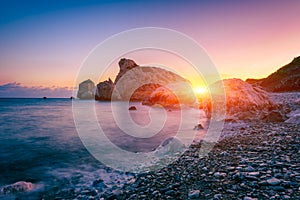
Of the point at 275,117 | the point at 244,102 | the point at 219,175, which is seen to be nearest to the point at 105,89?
the point at 244,102

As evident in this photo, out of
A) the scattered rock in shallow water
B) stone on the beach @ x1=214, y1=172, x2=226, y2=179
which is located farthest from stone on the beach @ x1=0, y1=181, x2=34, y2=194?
the scattered rock in shallow water

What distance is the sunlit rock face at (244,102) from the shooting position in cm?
1747

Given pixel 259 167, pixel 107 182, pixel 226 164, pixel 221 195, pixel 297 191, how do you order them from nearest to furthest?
pixel 297 191 < pixel 221 195 < pixel 259 167 < pixel 226 164 < pixel 107 182

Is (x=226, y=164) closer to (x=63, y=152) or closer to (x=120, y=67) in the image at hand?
(x=63, y=152)

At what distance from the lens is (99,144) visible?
1384 cm

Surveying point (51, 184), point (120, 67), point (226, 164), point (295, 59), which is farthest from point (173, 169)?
point (120, 67)

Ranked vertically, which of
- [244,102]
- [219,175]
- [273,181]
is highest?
[244,102]

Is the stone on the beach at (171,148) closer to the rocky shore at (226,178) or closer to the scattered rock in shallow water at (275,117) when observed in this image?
the rocky shore at (226,178)

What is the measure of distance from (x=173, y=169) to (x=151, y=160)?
90.5 inches

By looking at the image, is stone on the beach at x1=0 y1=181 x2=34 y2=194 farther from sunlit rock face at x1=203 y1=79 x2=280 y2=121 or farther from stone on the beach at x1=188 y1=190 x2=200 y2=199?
sunlit rock face at x1=203 y1=79 x2=280 y2=121

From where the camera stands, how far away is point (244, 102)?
17.8m

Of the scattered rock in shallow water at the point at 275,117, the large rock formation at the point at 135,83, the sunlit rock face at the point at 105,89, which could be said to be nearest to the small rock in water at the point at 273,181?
the scattered rock in shallow water at the point at 275,117

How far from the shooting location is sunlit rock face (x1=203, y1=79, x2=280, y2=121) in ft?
57.3

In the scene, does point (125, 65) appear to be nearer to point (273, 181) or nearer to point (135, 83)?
point (135, 83)
